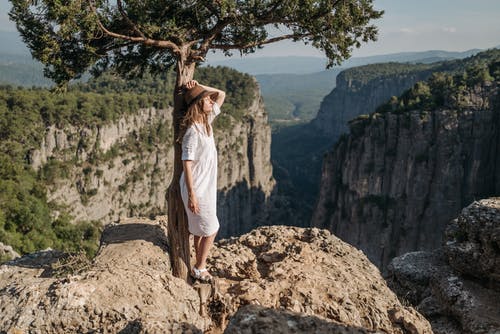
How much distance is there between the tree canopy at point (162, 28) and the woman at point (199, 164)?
1.45 m

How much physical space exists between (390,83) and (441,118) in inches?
4119

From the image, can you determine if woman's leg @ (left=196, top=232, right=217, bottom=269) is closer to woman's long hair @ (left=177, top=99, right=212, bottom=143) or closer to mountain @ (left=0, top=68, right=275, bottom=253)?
woman's long hair @ (left=177, top=99, right=212, bottom=143)

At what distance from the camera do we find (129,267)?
6.68 m

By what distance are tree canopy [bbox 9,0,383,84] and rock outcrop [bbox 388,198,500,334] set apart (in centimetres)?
614

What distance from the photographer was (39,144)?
200 feet

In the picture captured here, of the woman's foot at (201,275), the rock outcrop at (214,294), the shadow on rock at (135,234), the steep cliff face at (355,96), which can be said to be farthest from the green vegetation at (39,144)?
the steep cliff face at (355,96)

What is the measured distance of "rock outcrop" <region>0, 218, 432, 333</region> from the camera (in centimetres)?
541

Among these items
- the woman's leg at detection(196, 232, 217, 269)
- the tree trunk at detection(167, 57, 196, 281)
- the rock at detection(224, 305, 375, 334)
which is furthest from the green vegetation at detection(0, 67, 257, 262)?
the rock at detection(224, 305, 375, 334)

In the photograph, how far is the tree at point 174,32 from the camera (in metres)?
7.26

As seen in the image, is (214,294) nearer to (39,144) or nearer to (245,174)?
(39,144)

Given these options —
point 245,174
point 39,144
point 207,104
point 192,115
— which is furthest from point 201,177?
point 245,174

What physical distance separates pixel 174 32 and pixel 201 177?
2.89 m

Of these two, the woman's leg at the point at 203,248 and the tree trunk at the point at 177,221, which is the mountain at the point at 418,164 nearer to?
the woman's leg at the point at 203,248

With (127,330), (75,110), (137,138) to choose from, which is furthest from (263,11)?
(137,138)
